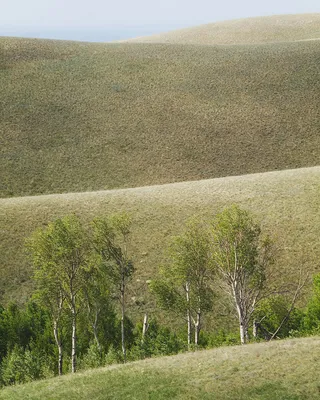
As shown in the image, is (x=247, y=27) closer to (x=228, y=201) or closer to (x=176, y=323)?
(x=228, y=201)

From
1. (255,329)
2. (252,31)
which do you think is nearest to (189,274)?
(255,329)

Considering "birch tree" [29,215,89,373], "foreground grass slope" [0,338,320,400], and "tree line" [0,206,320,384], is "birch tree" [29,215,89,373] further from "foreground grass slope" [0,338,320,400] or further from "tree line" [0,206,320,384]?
"foreground grass slope" [0,338,320,400]

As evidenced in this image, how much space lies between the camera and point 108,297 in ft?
117

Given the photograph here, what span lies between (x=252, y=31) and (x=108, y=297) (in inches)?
5996

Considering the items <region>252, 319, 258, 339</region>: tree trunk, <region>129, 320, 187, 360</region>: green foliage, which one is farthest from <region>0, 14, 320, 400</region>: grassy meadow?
<region>129, 320, 187, 360</region>: green foliage

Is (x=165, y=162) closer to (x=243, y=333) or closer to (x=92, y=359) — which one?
(x=243, y=333)

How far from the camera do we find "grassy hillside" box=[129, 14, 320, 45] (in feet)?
554

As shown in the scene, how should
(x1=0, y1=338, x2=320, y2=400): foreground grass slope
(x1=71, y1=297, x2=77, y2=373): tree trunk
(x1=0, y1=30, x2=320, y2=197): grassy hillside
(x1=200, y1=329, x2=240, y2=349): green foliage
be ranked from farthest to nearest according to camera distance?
(x1=0, y1=30, x2=320, y2=197): grassy hillside → (x1=200, y1=329, x2=240, y2=349): green foliage → (x1=71, y1=297, x2=77, y2=373): tree trunk → (x1=0, y1=338, x2=320, y2=400): foreground grass slope

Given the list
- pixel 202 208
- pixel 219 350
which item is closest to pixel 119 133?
pixel 202 208

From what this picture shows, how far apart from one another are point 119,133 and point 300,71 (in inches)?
1488

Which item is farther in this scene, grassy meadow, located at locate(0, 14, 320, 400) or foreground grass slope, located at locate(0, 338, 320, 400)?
grassy meadow, located at locate(0, 14, 320, 400)

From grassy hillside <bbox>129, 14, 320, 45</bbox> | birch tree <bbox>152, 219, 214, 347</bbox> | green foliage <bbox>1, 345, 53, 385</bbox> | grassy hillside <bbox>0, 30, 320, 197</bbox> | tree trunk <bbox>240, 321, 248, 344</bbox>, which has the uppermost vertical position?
grassy hillside <bbox>129, 14, 320, 45</bbox>

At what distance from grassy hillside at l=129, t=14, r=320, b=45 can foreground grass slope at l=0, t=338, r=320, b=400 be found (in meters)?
147

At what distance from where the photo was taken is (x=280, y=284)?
1736 inches
